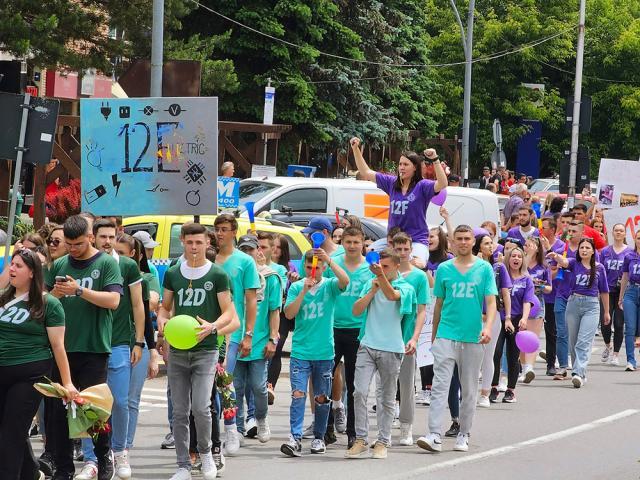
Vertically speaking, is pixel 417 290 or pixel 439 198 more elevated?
pixel 439 198

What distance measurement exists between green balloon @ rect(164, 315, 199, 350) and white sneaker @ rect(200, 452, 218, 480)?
840 mm

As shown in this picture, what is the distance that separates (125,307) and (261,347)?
1.81 metres

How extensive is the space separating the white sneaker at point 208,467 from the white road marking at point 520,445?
1.24 metres

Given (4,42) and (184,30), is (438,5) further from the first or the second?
(4,42)

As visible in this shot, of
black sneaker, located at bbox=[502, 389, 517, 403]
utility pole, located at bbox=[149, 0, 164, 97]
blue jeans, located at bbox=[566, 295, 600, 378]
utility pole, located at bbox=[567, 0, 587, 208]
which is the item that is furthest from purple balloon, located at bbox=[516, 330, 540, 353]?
utility pole, located at bbox=[567, 0, 587, 208]

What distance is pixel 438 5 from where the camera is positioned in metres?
59.6

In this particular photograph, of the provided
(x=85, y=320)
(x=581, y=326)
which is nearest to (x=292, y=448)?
(x=85, y=320)

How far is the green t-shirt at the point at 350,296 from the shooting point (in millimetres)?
11141

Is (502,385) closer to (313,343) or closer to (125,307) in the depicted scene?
(313,343)

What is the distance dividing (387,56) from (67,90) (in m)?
9.92

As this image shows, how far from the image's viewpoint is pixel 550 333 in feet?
56.9

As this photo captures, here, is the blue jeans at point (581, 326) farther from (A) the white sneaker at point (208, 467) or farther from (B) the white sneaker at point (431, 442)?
(A) the white sneaker at point (208, 467)

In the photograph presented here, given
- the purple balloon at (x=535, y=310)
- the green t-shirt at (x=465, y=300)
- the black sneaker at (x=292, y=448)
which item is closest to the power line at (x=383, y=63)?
the purple balloon at (x=535, y=310)

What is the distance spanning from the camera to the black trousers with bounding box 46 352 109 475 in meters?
9.13
